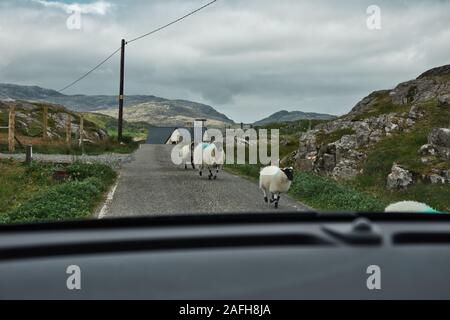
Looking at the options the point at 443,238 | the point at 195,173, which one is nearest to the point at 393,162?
the point at 195,173

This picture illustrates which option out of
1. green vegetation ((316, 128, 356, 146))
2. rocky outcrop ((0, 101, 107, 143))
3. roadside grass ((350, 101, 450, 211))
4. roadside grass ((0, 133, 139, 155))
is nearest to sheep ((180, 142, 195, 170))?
green vegetation ((316, 128, 356, 146))

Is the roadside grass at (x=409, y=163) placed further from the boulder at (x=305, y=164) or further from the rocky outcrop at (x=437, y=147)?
the boulder at (x=305, y=164)

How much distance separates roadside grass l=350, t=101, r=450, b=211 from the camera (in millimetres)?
19583

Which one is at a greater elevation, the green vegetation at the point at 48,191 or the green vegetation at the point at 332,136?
the green vegetation at the point at 332,136

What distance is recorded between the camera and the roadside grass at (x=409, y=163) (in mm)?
19583

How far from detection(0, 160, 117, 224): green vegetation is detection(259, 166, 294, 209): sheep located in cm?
420

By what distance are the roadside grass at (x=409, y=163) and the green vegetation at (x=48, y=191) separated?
8.57 meters

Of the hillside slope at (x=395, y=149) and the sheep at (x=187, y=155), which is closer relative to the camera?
the hillside slope at (x=395, y=149)

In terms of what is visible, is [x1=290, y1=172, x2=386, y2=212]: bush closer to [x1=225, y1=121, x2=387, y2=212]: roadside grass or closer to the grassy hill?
[x1=225, y1=121, x2=387, y2=212]: roadside grass

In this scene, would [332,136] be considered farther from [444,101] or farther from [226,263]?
[226,263]

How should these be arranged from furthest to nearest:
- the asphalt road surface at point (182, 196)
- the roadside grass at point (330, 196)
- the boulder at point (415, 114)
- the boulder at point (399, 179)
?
the boulder at point (415, 114) < the boulder at point (399, 179) < the roadside grass at point (330, 196) < the asphalt road surface at point (182, 196)

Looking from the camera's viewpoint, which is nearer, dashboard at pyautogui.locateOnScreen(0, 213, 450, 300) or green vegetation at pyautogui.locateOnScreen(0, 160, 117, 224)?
dashboard at pyautogui.locateOnScreen(0, 213, 450, 300)

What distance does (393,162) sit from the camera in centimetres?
2414

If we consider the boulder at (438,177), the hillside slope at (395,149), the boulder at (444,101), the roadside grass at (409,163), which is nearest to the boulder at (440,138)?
the hillside slope at (395,149)
